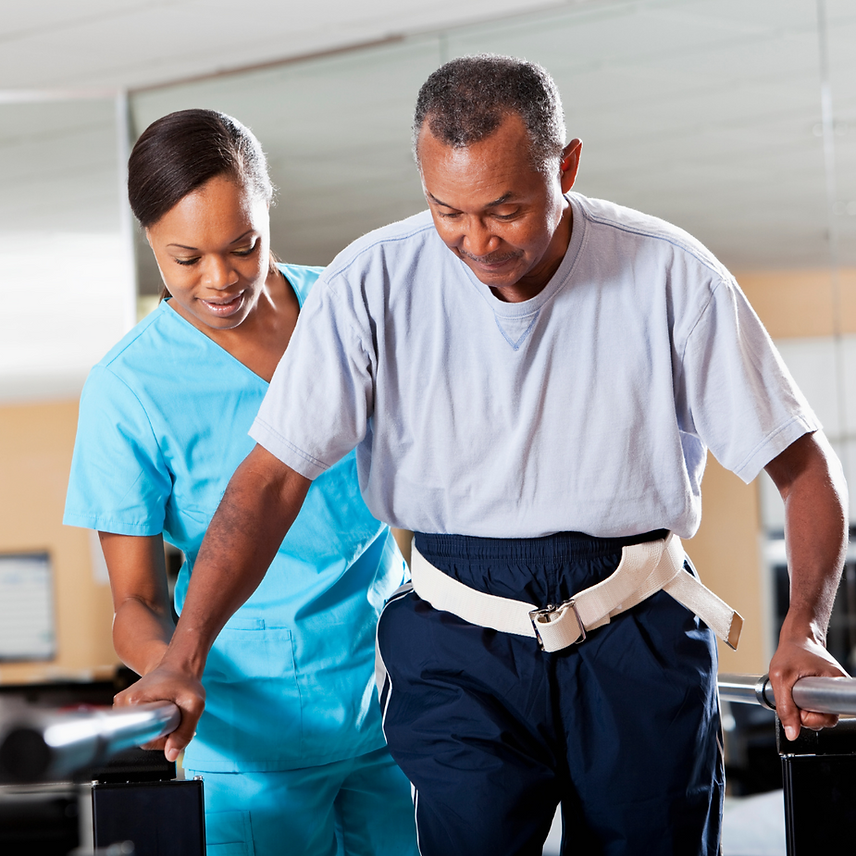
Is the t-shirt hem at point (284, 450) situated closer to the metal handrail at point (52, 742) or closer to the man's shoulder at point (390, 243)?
the man's shoulder at point (390, 243)

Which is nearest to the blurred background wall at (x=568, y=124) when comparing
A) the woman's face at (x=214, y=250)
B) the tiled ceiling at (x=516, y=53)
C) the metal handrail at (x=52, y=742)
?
the tiled ceiling at (x=516, y=53)

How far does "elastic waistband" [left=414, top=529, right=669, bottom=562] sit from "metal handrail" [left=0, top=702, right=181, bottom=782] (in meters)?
0.56

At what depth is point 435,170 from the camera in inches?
45.0

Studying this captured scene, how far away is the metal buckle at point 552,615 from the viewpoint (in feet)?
4.02

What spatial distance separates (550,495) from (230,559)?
36 centimetres

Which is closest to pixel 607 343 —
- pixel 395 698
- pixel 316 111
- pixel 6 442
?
pixel 395 698

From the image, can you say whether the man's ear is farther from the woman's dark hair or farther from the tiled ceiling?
the tiled ceiling

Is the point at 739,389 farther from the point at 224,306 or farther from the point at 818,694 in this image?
the point at 224,306

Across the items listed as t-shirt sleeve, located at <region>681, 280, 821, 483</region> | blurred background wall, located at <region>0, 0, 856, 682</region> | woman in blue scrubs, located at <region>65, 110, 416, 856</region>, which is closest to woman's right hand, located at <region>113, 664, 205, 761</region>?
woman in blue scrubs, located at <region>65, 110, 416, 856</region>

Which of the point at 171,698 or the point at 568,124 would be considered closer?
the point at 171,698

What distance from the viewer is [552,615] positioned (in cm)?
123

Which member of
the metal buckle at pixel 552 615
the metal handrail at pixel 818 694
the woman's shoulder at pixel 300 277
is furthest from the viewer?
the woman's shoulder at pixel 300 277

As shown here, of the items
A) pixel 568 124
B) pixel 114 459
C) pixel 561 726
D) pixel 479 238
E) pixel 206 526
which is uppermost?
pixel 568 124

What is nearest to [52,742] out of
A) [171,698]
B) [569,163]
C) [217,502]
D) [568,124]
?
[171,698]
